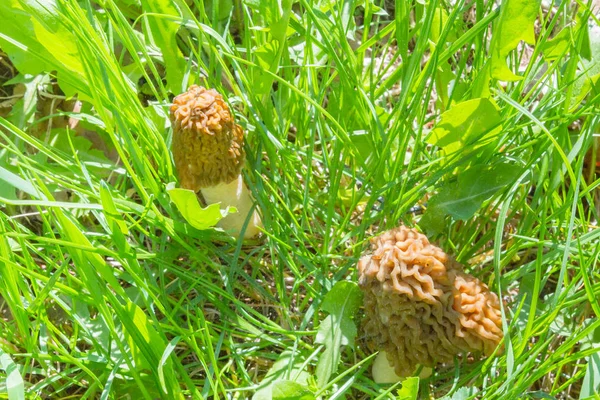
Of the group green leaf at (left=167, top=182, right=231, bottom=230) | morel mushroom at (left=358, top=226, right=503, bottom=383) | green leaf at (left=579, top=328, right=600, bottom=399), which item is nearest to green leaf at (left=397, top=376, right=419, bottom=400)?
morel mushroom at (left=358, top=226, right=503, bottom=383)

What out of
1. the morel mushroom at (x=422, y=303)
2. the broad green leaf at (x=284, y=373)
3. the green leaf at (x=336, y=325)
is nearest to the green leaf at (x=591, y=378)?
the morel mushroom at (x=422, y=303)

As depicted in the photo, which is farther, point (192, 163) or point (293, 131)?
point (293, 131)

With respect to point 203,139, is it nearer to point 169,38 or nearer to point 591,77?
point 169,38

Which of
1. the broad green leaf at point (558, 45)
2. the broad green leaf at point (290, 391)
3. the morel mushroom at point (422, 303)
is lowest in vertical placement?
the broad green leaf at point (290, 391)

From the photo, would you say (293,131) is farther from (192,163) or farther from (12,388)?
(12,388)

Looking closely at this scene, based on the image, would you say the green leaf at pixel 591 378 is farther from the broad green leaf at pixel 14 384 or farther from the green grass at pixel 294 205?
the broad green leaf at pixel 14 384

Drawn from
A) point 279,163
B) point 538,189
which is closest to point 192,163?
point 279,163

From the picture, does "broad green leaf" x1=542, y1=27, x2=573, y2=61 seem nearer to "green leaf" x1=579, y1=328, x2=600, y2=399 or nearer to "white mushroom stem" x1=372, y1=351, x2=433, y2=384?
"green leaf" x1=579, y1=328, x2=600, y2=399
